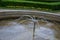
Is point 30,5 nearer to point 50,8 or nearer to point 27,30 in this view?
point 50,8

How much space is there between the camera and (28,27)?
5344mm

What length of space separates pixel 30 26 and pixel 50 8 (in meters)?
3.27

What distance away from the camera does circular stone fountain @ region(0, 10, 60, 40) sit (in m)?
4.35

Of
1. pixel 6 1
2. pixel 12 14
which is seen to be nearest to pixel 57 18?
pixel 12 14

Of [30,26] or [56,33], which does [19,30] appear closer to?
[30,26]

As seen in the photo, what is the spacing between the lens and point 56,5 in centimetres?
800

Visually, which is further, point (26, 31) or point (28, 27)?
point (28, 27)

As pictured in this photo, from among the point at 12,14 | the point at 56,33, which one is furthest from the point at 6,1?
the point at 56,33

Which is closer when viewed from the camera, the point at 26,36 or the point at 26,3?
the point at 26,36

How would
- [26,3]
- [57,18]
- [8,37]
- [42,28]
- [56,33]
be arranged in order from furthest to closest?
[26,3]
[57,18]
[42,28]
[56,33]
[8,37]

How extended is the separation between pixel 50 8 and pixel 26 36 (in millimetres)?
4255

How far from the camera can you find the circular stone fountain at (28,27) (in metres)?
4.35

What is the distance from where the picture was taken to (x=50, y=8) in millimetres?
8281

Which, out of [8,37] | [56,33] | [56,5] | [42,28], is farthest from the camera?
[56,5]
